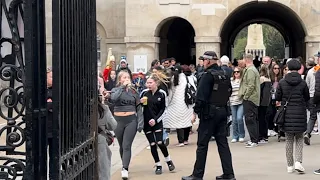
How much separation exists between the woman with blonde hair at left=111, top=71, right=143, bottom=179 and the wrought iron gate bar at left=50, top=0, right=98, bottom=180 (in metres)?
5.00

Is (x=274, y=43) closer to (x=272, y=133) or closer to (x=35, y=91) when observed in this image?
(x=272, y=133)

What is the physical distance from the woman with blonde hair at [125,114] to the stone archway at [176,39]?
13760 millimetres

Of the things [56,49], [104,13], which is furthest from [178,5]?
[56,49]

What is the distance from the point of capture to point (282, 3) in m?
22.2

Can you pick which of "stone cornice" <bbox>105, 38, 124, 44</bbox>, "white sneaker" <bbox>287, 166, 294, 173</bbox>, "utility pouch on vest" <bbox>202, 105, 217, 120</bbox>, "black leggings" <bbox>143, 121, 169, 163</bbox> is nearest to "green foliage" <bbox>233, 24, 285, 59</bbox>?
"stone cornice" <bbox>105, 38, 124, 44</bbox>

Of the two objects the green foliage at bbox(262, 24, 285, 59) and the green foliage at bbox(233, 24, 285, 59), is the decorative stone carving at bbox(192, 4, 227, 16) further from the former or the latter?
the green foliage at bbox(262, 24, 285, 59)

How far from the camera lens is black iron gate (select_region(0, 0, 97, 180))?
2936mm

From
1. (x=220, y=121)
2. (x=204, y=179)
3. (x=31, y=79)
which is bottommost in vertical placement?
(x=204, y=179)

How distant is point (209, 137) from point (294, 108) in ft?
4.96

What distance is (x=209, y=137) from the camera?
27.7 ft

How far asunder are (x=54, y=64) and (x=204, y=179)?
21.0ft

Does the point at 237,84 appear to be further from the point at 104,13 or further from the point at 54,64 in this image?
the point at 104,13

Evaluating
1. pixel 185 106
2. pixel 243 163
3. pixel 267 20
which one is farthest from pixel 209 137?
pixel 267 20

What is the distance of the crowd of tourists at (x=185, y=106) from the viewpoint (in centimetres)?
896
